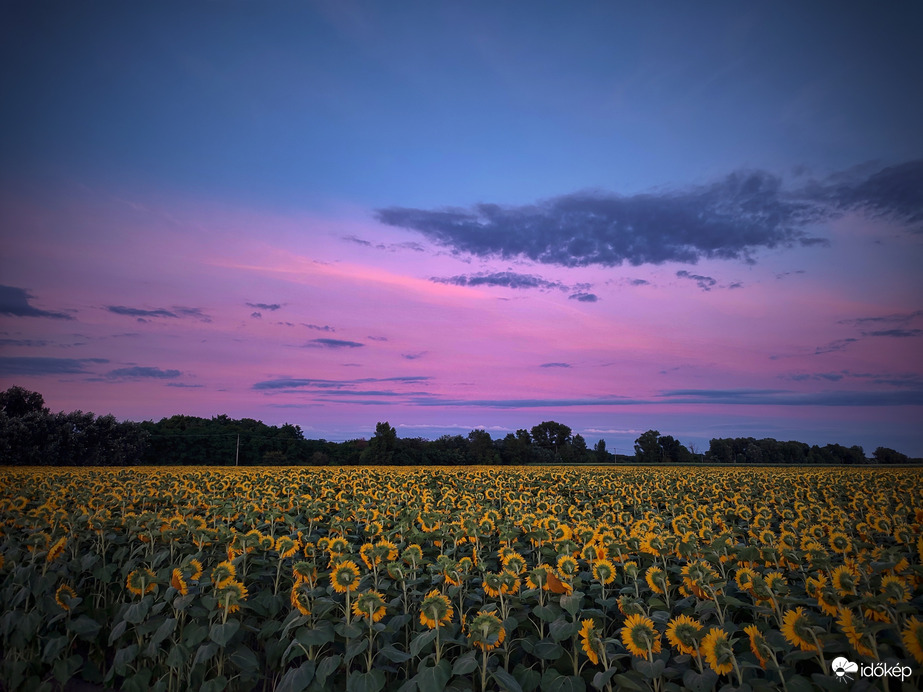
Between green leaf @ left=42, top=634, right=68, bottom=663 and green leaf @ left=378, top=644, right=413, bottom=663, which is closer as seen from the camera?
green leaf @ left=378, top=644, right=413, bottom=663

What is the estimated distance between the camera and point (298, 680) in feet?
17.2

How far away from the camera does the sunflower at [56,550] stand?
8234 millimetres

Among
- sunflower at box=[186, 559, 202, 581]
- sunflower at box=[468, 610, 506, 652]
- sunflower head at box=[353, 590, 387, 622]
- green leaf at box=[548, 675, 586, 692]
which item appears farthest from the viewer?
sunflower at box=[186, 559, 202, 581]

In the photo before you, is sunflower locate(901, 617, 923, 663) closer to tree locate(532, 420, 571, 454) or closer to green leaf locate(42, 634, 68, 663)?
green leaf locate(42, 634, 68, 663)

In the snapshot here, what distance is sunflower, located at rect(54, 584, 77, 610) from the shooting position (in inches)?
293

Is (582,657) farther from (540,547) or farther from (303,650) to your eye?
(303,650)

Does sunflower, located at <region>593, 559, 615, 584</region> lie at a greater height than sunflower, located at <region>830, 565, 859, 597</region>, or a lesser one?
lesser

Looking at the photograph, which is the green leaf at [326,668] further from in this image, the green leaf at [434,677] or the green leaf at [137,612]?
the green leaf at [137,612]

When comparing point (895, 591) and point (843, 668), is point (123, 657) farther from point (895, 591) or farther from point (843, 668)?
point (895, 591)

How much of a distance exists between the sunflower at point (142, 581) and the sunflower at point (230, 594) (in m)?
1.46

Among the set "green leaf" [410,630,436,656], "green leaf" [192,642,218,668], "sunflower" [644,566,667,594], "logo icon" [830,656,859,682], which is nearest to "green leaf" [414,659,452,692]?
"green leaf" [410,630,436,656]

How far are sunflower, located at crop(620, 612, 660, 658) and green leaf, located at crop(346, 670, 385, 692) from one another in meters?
2.45

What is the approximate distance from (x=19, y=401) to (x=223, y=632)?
196ft

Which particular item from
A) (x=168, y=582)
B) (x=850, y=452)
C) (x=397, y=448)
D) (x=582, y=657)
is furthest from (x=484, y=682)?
(x=850, y=452)
